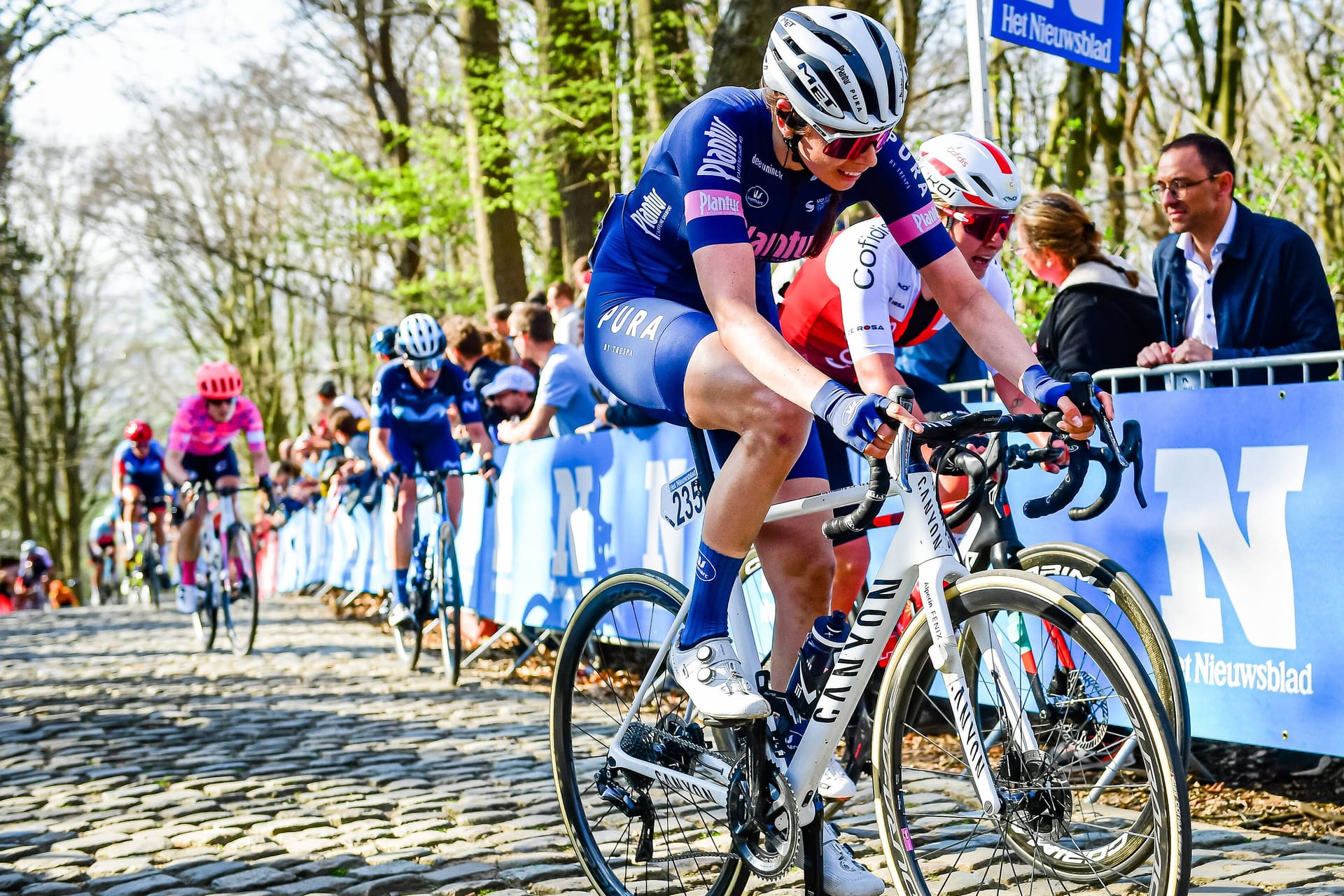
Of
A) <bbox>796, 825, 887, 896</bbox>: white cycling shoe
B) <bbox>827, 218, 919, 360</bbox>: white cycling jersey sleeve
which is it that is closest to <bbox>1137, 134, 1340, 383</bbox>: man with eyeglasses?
<bbox>827, 218, 919, 360</bbox>: white cycling jersey sleeve

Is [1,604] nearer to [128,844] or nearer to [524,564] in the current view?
[524,564]

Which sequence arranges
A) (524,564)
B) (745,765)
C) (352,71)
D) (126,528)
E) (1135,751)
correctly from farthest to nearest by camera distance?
(352,71)
(126,528)
(524,564)
(1135,751)
(745,765)

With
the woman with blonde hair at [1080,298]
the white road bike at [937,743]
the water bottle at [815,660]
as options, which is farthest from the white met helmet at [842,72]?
the woman with blonde hair at [1080,298]

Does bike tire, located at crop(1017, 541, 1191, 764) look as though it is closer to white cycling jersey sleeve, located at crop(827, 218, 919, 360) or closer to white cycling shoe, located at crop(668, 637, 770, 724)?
white cycling jersey sleeve, located at crop(827, 218, 919, 360)

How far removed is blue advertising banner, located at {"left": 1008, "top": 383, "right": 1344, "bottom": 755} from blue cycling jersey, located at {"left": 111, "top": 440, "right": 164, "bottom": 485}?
15.7 m

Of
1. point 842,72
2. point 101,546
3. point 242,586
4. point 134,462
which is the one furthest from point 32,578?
point 842,72

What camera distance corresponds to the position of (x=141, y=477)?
18156mm

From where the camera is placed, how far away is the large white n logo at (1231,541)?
422 centimetres

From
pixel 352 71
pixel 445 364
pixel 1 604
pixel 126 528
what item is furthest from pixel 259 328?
pixel 445 364

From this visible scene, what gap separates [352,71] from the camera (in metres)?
25.6

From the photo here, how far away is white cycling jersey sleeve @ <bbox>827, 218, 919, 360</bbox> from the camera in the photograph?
385 cm

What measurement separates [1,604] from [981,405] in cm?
3036

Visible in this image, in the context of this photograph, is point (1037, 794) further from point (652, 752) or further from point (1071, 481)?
point (652, 752)

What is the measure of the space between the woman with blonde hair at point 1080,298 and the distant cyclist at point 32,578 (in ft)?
107
